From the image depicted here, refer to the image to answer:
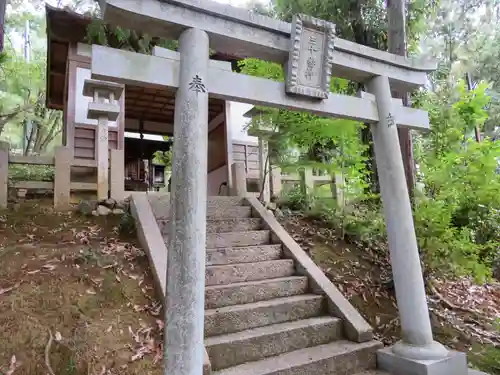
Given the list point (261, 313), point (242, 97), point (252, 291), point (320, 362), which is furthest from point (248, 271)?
point (242, 97)

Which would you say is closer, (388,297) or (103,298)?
(103,298)

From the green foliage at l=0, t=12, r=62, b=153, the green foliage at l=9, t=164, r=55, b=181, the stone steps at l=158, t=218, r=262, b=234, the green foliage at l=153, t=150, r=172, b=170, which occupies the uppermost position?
the green foliage at l=0, t=12, r=62, b=153

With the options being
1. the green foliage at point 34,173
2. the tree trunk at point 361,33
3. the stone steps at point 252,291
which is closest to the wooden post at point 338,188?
the tree trunk at point 361,33

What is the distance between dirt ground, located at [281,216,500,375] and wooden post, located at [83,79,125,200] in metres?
3.30

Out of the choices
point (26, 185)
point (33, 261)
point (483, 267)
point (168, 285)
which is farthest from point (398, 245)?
point (26, 185)

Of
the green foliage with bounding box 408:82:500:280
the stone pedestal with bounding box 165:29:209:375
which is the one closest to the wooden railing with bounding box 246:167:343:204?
the green foliage with bounding box 408:82:500:280

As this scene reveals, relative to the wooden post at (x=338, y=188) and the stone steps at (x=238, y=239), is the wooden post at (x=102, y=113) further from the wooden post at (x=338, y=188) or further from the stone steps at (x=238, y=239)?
the wooden post at (x=338, y=188)

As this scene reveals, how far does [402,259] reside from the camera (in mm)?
3977

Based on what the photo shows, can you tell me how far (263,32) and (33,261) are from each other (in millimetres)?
3708

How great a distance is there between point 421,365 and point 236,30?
375 cm

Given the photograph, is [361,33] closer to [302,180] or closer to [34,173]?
[302,180]

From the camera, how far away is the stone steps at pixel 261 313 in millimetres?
3873

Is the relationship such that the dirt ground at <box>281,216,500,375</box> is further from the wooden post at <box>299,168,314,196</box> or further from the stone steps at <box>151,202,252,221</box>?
the stone steps at <box>151,202,252,221</box>

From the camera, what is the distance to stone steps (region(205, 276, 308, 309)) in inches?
165
